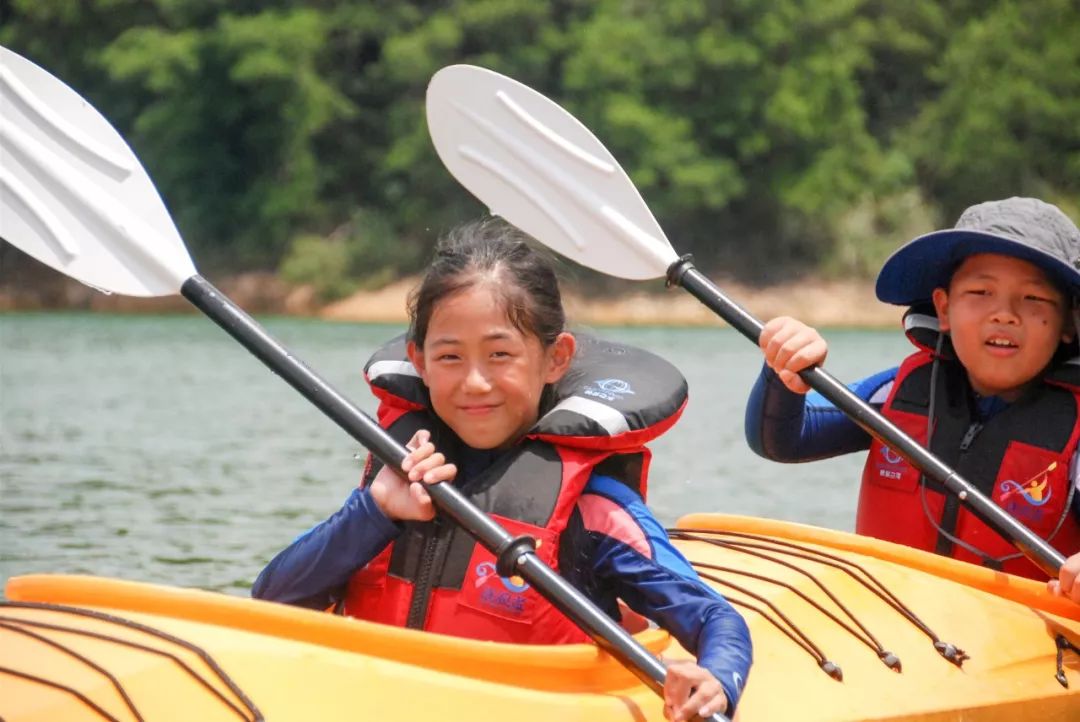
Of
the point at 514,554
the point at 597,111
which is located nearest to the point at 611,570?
the point at 514,554

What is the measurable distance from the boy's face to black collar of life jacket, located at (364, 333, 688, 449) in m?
0.78

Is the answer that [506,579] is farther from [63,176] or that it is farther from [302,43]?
[302,43]

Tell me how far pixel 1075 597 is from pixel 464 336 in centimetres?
118

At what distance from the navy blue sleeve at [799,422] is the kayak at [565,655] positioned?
0.25 meters

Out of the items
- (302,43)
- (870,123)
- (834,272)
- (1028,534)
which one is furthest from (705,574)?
(870,123)

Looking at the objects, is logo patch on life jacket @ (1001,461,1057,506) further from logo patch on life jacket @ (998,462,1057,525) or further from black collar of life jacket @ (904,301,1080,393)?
black collar of life jacket @ (904,301,1080,393)

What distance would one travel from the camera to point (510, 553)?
2.16m

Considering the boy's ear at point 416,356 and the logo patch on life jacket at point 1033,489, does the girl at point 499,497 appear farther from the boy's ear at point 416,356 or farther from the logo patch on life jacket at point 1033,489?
the logo patch on life jacket at point 1033,489

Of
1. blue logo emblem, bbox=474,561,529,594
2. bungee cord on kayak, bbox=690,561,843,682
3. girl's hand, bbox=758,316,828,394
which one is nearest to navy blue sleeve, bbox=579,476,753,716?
blue logo emblem, bbox=474,561,529,594

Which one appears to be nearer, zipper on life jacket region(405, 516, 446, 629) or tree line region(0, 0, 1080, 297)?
zipper on life jacket region(405, 516, 446, 629)

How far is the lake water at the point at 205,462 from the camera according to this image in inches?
233

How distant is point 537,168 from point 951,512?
102 centimetres

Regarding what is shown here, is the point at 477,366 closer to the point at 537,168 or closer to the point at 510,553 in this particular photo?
the point at 510,553

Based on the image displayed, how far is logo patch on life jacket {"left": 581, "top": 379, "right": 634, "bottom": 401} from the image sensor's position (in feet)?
7.85
